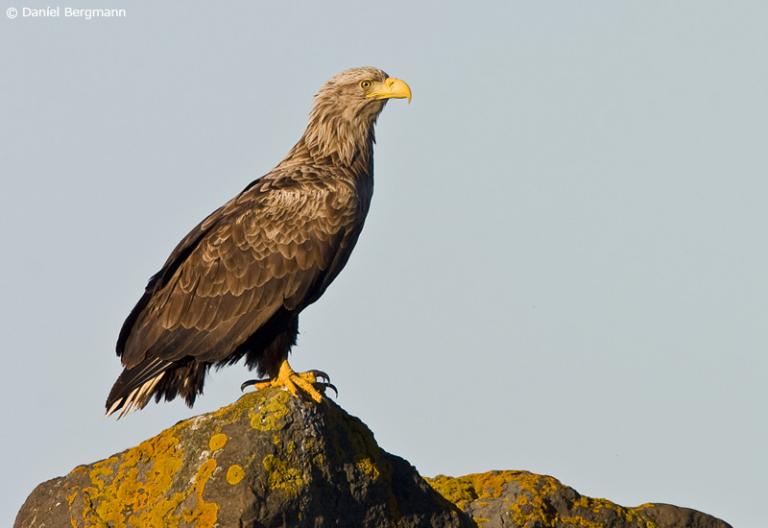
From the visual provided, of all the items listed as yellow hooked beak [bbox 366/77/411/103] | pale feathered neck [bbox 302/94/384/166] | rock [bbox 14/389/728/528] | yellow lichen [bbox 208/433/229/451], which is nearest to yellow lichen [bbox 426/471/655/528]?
rock [bbox 14/389/728/528]

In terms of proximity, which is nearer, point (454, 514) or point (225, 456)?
point (225, 456)

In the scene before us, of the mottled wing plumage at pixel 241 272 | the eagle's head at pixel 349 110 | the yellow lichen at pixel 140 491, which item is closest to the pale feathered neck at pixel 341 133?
the eagle's head at pixel 349 110

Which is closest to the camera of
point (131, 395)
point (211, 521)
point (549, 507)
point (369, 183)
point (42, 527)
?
point (211, 521)

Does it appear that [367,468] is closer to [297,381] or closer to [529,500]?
[297,381]

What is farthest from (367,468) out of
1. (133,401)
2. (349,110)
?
(349,110)

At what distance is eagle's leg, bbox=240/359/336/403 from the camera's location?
6.83m

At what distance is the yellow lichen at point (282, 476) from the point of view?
5918 millimetres

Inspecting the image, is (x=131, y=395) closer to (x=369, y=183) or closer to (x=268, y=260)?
(x=268, y=260)

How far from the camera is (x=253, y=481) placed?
5.89 meters

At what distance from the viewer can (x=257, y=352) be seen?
8.34 metres

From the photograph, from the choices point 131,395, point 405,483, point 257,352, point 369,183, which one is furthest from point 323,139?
point 405,483

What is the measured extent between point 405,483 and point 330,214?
252cm

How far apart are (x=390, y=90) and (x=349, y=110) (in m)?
0.39

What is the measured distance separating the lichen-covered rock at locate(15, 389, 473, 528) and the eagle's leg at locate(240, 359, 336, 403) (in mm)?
200
